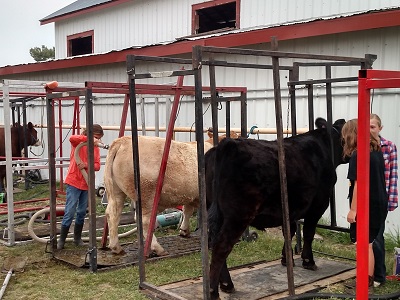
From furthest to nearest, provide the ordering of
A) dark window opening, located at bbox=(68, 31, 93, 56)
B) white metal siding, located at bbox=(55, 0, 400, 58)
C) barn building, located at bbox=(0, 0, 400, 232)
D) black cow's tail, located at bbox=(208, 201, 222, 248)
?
dark window opening, located at bbox=(68, 31, 93, 56) < white metal siding, located at bbox=(55, 0, 400, 58) < barn building, located at bbox=(0, 0, 400, 232) < black cow's tail, located at bbox=(208, 201, 222, 248)

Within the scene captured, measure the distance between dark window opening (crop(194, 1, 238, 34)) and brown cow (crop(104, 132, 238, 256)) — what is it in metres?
6.38

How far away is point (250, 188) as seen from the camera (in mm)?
5207

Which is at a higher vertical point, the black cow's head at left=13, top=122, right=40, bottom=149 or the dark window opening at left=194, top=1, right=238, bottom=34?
the dark window opening at left=194, top=1, right=238, bottom=34

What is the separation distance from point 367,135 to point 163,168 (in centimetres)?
329

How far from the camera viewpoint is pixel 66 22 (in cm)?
1764

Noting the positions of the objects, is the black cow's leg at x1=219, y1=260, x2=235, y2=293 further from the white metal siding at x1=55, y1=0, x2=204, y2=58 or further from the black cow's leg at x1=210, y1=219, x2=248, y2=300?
the white metal siding at x1=55, y1=0, x2=204, y2=58

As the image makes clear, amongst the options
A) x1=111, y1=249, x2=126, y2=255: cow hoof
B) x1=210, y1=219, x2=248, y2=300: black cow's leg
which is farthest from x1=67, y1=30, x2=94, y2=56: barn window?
x1=210, y1=219, x2=248, y2=300: black cow's leg

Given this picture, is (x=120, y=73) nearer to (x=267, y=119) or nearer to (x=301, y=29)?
(x=267, y=119)

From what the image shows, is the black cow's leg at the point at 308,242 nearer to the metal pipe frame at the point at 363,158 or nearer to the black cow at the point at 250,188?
the black cow at the point at 250,188

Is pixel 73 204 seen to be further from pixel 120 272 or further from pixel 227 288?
pixel 227 288

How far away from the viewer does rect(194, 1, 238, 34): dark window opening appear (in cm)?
1293

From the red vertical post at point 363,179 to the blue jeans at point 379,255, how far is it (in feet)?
6.05

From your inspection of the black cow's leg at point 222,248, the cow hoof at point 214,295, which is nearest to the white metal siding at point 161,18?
the black cow's leg at point 222,248

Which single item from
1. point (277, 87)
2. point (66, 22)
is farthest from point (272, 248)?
point (66, 22)
